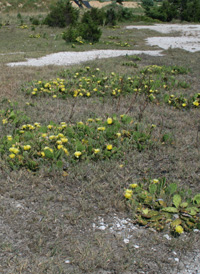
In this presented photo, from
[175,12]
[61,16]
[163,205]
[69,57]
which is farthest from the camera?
[175,12]

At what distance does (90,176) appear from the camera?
3.15 metres

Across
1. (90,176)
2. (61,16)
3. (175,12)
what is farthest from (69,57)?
(175,12)

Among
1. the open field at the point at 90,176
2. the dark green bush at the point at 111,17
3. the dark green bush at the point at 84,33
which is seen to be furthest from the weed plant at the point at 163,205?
the dark green bush at the point at 111,17

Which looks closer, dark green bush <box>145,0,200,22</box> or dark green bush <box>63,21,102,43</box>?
dark green bush <box>63,21,102,43</box>

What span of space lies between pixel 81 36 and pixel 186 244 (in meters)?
11.1

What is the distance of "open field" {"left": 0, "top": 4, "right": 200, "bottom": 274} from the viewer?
222 cm

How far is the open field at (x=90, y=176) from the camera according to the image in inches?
87.4

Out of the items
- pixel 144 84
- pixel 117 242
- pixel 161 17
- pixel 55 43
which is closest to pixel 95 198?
pixel 117 242

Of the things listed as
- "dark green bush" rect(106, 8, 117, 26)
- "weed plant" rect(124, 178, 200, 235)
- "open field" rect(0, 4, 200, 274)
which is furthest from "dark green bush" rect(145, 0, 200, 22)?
"weed plant" rect(124, 178, 200, 235)

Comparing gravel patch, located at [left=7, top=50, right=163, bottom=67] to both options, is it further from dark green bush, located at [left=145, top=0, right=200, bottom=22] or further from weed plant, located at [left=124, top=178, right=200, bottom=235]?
dark green bush, located at [left=145, top=0, right=200, bottom=22]

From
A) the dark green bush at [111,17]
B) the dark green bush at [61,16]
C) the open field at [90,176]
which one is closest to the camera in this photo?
the open field at [90,176]

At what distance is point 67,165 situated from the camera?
3.25 meters

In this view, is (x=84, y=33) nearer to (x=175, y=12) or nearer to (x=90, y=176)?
(x=90, y=176)

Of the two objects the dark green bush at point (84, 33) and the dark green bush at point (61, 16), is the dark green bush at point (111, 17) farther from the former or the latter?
the dark green bush at point (84, 33)
